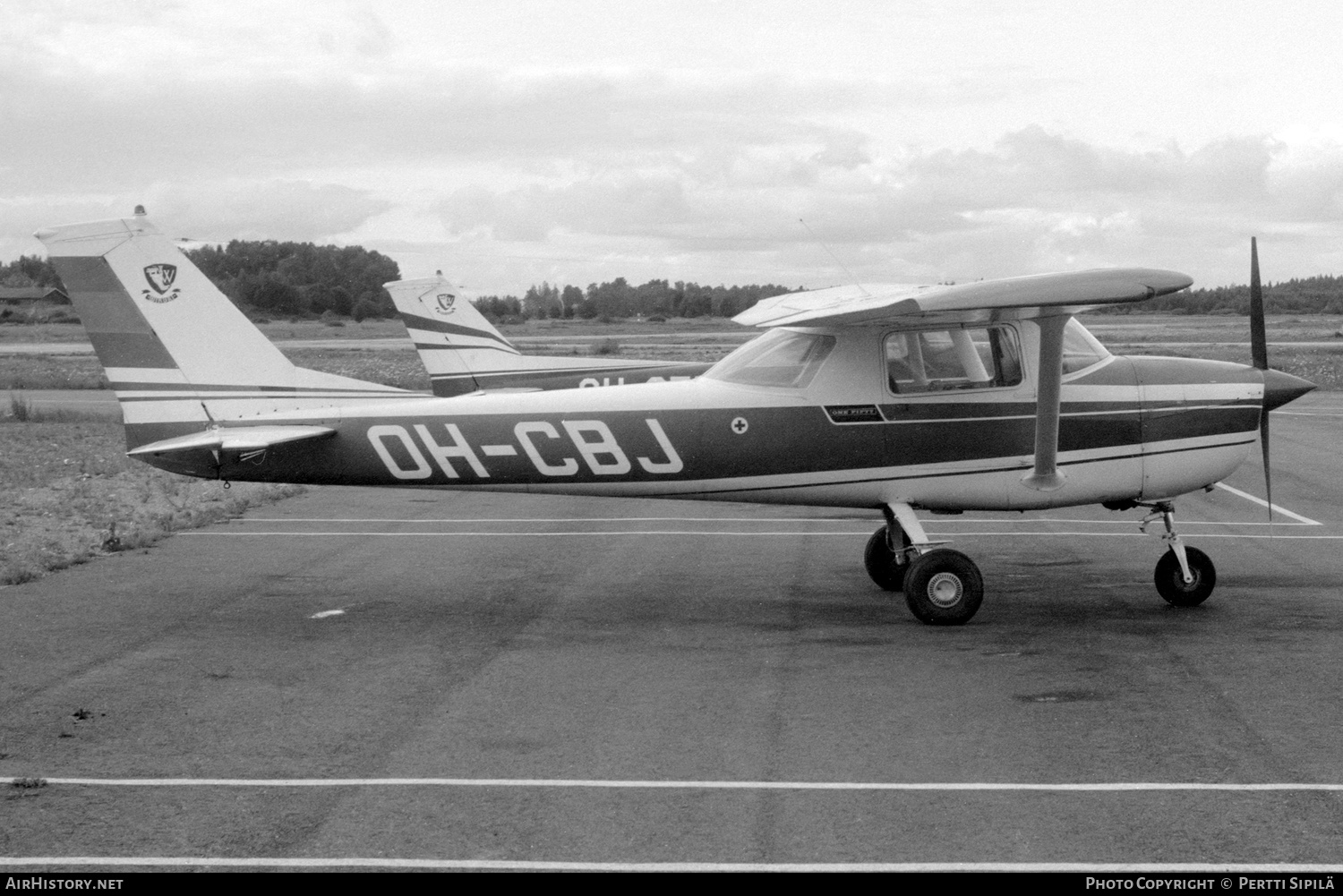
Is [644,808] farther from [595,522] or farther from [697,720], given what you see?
[595,522]

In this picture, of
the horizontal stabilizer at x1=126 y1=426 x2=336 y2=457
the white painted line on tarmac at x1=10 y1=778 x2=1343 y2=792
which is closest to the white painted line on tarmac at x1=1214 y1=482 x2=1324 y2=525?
the white painted line on tarmac at x1=10 y1=778 x2=1343 y2=792

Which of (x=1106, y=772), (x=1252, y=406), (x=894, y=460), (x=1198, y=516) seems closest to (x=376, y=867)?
(x=1106, y=772)

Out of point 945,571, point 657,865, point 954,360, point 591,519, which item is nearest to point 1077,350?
point 954,360

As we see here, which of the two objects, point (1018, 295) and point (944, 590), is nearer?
point (1018, 295)

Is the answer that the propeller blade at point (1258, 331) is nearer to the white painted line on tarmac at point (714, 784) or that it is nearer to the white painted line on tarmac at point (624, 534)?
the white painted line on tarmac at point (624, 534)

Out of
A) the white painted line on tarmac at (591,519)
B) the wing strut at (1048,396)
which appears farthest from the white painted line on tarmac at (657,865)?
the white painted line on tarmac at (591,519)

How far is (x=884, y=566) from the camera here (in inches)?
451

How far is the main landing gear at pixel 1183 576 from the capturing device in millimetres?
10523

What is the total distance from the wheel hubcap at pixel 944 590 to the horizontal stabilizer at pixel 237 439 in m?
4.68

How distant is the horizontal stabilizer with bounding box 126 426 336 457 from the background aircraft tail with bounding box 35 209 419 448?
164 mm

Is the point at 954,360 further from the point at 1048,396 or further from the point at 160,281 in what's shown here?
the point at 160,281

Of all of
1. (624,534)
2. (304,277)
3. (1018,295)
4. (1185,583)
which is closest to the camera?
(1018,295)

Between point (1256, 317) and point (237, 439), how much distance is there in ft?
25.8

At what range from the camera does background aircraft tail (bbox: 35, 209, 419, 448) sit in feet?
33.9
